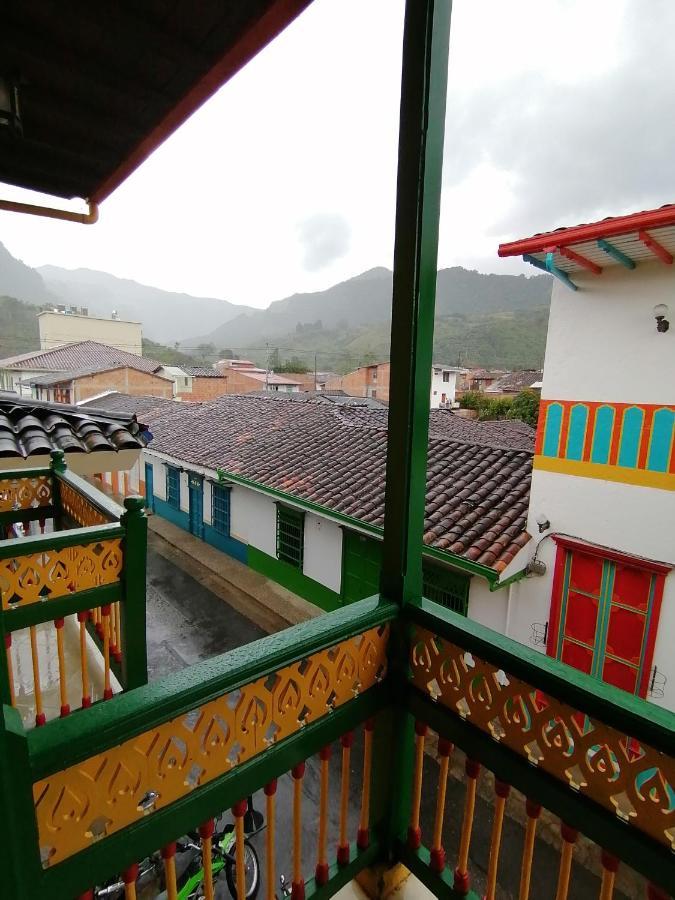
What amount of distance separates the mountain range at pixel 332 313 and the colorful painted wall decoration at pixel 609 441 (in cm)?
64

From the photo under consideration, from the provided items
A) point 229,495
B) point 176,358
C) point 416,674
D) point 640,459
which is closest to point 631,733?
point 416,674

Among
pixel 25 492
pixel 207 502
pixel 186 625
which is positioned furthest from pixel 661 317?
pixel 207 502

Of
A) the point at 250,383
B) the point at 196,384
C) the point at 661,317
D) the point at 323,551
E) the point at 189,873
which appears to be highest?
the point at 661,317

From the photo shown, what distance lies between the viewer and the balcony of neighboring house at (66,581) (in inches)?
109

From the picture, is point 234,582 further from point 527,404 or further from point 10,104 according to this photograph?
point 10,104

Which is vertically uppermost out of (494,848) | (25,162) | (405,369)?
(25,162)

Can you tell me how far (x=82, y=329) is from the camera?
33.8m

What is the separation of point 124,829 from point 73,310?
39713 mm

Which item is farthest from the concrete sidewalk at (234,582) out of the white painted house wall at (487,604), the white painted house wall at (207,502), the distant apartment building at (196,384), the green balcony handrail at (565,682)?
the distant apartment building at (196,384)

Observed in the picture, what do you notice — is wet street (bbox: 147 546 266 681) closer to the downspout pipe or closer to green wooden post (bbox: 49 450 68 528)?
green wooden post (bbox: 49 450 68 528)

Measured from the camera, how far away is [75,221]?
2.66 meters

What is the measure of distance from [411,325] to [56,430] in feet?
7.93

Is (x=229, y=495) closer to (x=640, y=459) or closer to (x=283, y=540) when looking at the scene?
(x=283, y=540)

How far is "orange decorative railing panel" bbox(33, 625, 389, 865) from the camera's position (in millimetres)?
1061
